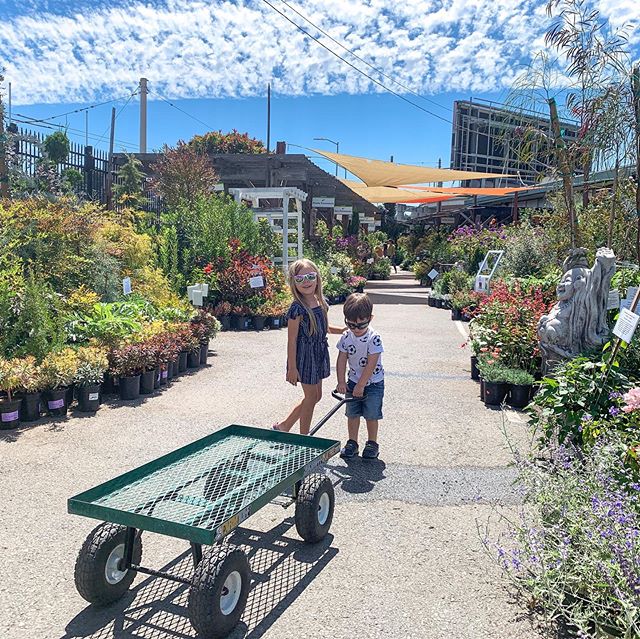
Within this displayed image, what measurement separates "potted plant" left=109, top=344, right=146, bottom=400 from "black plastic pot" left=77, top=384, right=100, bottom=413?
18.1 inches

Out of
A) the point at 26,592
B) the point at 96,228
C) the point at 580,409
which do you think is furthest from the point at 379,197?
the point at 26,592

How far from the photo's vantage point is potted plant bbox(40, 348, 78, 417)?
17.9ft

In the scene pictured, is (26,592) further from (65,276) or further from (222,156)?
(222,156)

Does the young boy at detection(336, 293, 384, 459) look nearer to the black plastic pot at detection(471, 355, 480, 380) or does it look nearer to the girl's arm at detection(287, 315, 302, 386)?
the girl's arm at detection(287, 315, 302, 386)

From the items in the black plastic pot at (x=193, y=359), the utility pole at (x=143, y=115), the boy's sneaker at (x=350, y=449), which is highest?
the utility pole at (x=143, y=115)

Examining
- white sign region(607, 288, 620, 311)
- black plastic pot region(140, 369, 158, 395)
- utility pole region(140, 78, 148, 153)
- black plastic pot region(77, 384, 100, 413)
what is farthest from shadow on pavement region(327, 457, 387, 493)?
utility pole region(140, 78, 148, 153)

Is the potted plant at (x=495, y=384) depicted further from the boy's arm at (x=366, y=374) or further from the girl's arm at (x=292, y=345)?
the girl's arm at (x=292, y=345)

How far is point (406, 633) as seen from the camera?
2.59 metres

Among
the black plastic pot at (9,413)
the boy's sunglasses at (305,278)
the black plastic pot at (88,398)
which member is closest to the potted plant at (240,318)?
the black plastic pot at (88,398)

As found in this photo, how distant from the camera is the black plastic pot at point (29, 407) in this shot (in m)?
5.32

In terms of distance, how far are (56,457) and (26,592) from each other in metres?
1.84

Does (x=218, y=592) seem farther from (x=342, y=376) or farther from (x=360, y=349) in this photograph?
(x=360, y=349)

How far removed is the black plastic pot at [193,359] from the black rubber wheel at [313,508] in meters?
4.83

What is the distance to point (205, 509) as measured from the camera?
272 centimetres
